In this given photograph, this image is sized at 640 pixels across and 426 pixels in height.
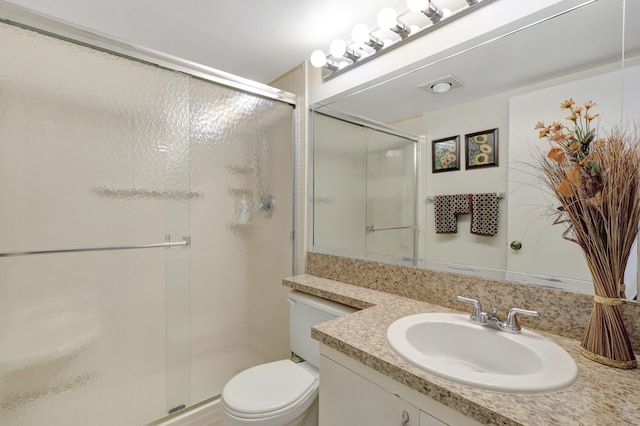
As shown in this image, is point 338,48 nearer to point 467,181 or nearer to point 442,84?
point 442,84

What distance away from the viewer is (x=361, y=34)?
1354 mm

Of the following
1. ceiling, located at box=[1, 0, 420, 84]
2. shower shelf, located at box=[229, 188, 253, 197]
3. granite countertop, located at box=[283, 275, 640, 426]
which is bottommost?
granite countertop, located at box=[283, 275, 640, 426]

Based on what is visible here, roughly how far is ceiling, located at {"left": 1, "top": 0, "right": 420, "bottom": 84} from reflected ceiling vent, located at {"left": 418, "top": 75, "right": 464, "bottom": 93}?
1.35 feet

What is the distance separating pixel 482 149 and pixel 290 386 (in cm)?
123

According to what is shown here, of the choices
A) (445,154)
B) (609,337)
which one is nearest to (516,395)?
(609,337)

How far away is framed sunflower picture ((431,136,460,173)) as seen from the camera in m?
1.18

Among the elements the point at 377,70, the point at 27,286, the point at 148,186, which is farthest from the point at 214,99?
the point at 27,286

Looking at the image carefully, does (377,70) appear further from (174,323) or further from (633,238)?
(174,323)

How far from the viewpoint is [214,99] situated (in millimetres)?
1617

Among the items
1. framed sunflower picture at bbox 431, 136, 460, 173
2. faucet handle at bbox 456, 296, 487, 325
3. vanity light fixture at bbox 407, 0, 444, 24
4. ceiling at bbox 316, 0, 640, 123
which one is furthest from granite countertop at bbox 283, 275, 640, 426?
vanity light fixture at bbox 407, 0, 444, 24

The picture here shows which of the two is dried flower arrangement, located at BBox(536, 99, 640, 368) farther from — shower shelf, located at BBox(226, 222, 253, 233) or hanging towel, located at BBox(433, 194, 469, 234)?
→ shower shelf, located at BBox(226, 222, 253, 233)

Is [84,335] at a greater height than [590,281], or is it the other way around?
[590,281]

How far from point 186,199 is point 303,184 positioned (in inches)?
27.2

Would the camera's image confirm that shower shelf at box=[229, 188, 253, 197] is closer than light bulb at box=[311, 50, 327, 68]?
No
